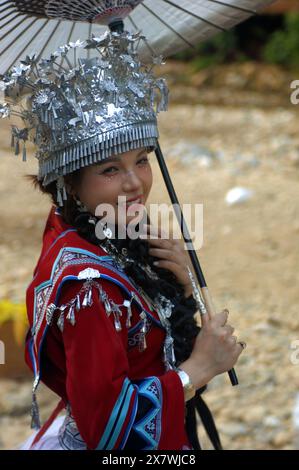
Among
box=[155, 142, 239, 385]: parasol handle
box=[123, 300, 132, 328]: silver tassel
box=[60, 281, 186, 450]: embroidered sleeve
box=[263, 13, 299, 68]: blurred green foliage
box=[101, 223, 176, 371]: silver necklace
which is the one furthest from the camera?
box=[263, 13, 299, 68]: blurred green foliage

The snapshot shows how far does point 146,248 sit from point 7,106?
22.5 inches

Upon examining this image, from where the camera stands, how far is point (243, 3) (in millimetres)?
2436

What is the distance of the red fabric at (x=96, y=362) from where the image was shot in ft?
6.14

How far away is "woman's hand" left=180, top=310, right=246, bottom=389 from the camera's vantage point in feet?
6.84

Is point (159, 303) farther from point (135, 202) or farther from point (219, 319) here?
point (135, 202)

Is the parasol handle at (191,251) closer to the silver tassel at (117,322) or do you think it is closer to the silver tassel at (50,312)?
the silver tassel at (117,322)

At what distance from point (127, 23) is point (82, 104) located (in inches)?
20.7

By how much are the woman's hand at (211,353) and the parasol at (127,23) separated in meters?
0.12

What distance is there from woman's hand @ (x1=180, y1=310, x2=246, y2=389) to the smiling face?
1.31ft

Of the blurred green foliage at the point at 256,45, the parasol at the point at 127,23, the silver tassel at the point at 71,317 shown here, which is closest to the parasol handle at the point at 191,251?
the parasol at the point at 127,23

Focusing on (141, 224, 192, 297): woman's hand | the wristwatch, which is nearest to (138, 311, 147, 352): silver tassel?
the wristwatch

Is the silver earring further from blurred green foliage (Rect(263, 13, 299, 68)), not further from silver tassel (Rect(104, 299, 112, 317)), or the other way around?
blurred green foliage (Rect(263, 13, 299, 68))

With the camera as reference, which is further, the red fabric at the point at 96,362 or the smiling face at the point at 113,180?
the smiling face at the point at 113,180
